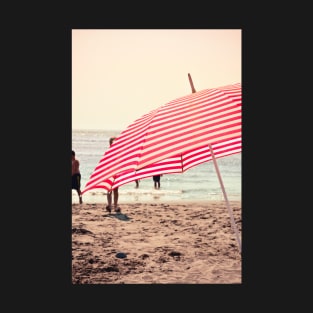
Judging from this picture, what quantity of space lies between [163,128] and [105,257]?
5.09 metres

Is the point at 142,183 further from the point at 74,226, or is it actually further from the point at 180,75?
the point at 180,75

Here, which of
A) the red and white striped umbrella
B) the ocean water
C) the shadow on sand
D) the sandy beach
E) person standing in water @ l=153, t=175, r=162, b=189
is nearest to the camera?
the red and white striped umbrella

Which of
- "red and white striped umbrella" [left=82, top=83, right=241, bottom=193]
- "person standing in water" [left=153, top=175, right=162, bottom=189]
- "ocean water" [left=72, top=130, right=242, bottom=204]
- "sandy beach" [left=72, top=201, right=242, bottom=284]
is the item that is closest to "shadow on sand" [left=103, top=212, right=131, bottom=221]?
"sandy beach" [left=72, top=201, right=242, bottom=284]

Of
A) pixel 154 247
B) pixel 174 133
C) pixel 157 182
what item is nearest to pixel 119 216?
pixel 154 247

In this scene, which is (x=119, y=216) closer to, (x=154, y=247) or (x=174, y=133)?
(x=154, y=247)

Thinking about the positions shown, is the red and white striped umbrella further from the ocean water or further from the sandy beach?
the ocean water

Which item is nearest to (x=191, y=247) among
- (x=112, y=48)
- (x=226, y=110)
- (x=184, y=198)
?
(x=112, y=48)

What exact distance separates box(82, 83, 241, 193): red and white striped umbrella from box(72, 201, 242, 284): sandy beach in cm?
331

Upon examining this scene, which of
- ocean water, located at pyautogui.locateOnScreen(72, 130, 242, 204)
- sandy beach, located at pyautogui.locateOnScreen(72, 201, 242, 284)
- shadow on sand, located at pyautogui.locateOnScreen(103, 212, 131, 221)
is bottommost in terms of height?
sandy beach, located at pyautogui.locateOnScreen(72, 201, 242, 284)

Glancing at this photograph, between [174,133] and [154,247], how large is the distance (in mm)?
5881

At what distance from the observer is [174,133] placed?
2842 mm

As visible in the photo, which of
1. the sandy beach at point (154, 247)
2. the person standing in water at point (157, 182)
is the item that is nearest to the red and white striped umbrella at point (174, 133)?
the sandy beach at point (154, 247)

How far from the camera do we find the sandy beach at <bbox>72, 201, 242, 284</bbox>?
6594 mm

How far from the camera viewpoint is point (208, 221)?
11422mm
